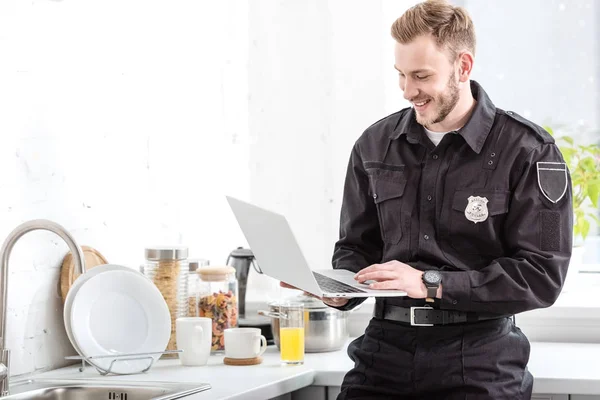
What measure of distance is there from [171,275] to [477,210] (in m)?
0.90

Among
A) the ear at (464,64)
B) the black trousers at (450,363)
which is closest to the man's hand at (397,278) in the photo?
the black trousers at (450,363)

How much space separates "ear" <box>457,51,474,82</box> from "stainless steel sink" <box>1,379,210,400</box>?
2.90 feet

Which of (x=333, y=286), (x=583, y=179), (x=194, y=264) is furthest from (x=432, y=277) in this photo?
(x=583, y=179)

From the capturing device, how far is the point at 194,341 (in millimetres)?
2332

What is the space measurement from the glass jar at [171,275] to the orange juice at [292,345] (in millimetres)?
295

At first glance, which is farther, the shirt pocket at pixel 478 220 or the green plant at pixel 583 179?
the green plant at pixel 583 179

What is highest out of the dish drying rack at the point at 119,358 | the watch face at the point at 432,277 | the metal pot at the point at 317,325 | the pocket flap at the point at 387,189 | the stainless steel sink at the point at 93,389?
the pocket flap at the point at 387,189

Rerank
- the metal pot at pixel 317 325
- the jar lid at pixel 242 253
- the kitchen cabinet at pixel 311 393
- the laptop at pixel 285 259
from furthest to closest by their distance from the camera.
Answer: the jar lid at pixel 242 253 → the metal pot at pixel 317 325 → the kitchen cabinet at pixel 311 393 → the laptop at pixel 285 259

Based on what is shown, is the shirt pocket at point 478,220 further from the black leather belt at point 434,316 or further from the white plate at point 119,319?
the white plate at point 119,319

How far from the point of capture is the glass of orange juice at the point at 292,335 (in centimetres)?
236

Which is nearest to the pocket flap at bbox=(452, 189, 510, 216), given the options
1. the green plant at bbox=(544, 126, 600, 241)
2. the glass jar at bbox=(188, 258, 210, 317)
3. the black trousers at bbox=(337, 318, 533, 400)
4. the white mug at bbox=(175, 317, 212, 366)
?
the black trousers at bbox=(337, 318, 533, 400)

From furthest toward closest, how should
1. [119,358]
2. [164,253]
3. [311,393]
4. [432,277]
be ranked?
[164,253] < [311,393] < [119,358] < [432,277]

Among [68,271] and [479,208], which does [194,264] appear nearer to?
[68,271]

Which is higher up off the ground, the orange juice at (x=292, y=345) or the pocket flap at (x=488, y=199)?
the pocket flap at (x=488, y=199)
